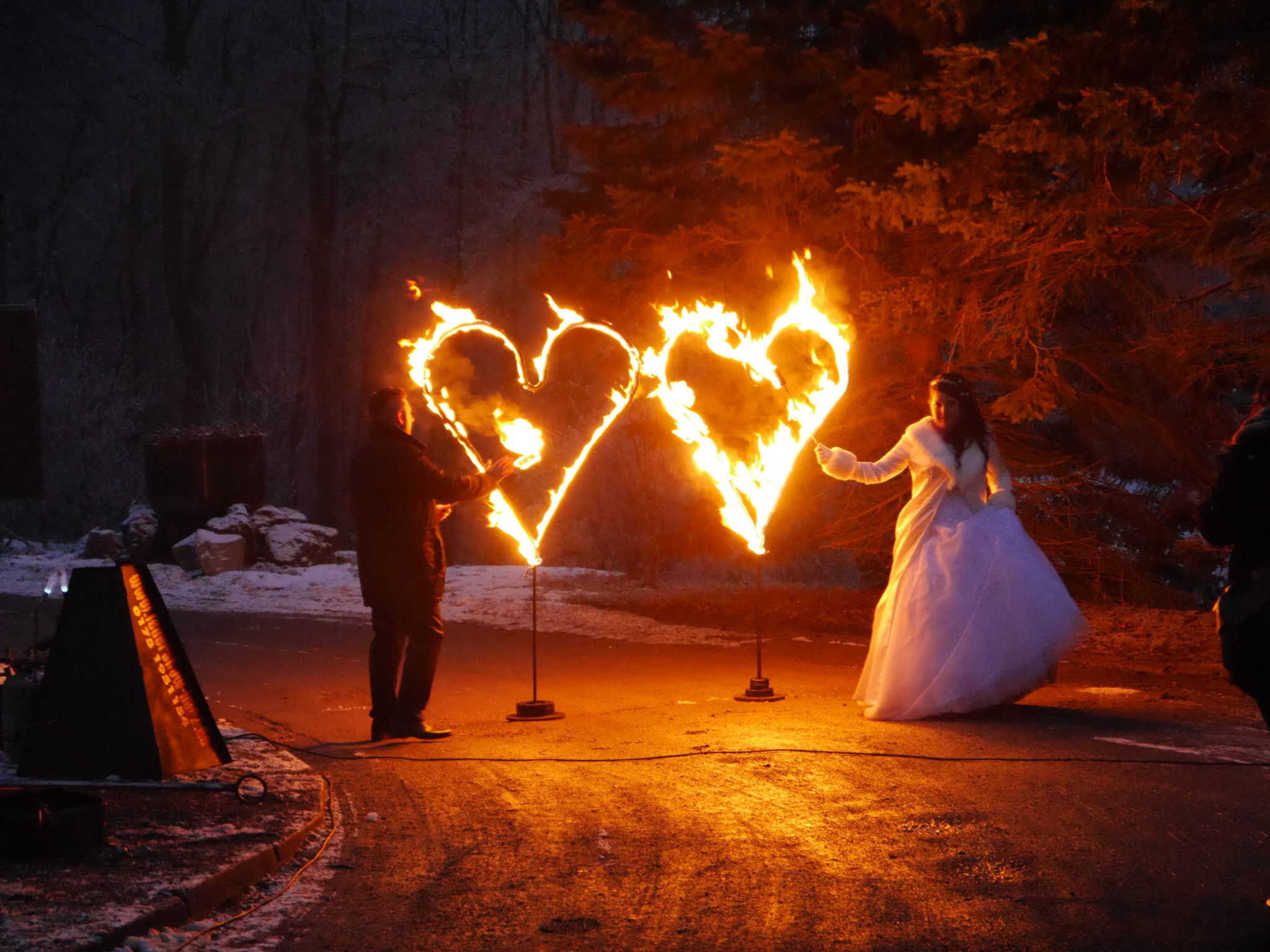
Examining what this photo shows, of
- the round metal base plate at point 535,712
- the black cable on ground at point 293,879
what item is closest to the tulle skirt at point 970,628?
the round metal base plate at point 535,712

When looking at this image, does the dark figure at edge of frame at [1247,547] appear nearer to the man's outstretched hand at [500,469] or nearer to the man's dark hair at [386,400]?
the man's outstretched hand at [500,469]

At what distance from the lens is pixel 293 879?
5879 millimetres

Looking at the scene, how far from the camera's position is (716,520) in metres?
20.8

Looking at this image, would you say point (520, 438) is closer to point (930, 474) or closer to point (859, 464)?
point (859, 464)

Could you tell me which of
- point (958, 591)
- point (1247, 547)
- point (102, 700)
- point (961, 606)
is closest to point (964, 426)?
point (958, 591)

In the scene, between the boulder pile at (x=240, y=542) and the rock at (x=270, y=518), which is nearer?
the boulder pile at (x=240, y=542)

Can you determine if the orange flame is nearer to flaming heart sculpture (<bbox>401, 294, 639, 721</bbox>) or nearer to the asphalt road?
flaming heart sculpture (<bbox>401, 294, 639, 721</bbox>)

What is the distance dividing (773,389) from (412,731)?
12.1ft

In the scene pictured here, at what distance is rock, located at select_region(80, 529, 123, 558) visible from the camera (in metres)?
26.4

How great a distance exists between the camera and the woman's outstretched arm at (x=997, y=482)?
9.62m

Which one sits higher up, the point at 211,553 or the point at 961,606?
the point at 961,606

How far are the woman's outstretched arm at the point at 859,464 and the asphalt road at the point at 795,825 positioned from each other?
5.57ft

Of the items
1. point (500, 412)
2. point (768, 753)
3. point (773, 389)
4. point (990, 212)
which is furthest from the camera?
point (990, 212)

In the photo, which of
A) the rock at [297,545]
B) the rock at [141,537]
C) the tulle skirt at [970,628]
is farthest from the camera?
the rock at [141,537]
